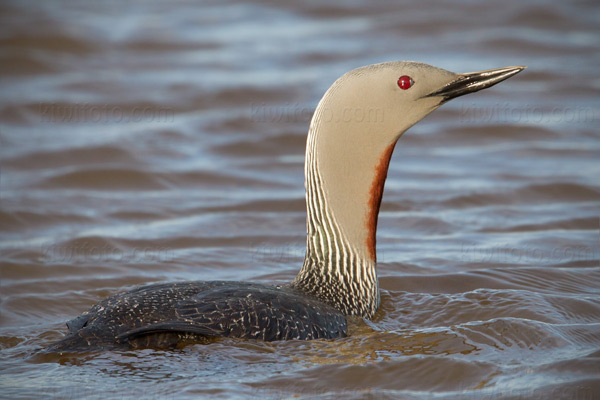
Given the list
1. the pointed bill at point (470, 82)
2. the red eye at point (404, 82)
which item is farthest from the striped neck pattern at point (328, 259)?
the pointed bill at point (470, 82)

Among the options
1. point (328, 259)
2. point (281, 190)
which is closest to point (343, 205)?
point (328, 259)

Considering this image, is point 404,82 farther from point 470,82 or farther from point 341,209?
point 341,209

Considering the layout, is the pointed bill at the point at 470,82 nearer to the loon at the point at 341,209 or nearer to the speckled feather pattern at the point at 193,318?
the loon at the point at 341,209

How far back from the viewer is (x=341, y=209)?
15.5 ft

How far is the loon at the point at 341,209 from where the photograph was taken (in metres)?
4.22

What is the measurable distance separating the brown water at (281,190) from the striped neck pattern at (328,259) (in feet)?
0.72

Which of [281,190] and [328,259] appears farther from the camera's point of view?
[281,190]

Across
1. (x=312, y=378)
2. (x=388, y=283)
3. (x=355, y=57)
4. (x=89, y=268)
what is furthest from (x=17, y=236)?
(x=355, y=57)

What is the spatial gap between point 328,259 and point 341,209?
28 cm

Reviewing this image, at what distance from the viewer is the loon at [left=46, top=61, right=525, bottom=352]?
4219mm

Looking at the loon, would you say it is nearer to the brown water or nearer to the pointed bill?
the pointed bill

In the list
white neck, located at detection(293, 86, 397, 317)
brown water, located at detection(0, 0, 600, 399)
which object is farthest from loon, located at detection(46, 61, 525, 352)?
brown water, located at detection(0, 0, 600, 399)

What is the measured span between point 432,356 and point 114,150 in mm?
5236

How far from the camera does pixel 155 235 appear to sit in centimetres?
691
